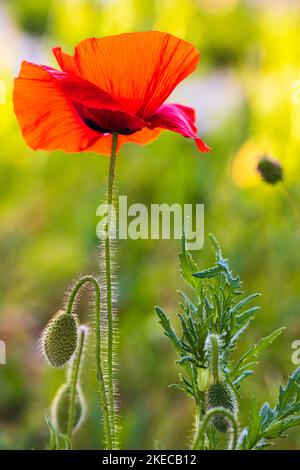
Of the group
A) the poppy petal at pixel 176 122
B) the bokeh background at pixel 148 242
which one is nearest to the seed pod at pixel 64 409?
the poppy petal at pixel 176 122

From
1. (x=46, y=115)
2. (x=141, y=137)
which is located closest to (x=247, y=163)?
(x=141, y=137)

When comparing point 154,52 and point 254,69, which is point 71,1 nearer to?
point 254,69

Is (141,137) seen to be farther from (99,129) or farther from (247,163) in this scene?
(247,163)

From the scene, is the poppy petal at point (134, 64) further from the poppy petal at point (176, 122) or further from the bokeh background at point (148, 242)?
the bokeh background at point (148, 242)

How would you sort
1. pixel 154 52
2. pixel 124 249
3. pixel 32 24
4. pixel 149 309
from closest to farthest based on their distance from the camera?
pixel 154 52 → pixel 149 309 → pixel 124 249 → pixel 32 24

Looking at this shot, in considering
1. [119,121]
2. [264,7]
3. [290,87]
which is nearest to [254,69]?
[290,87]

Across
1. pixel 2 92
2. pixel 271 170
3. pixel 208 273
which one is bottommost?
pixel 208 273
